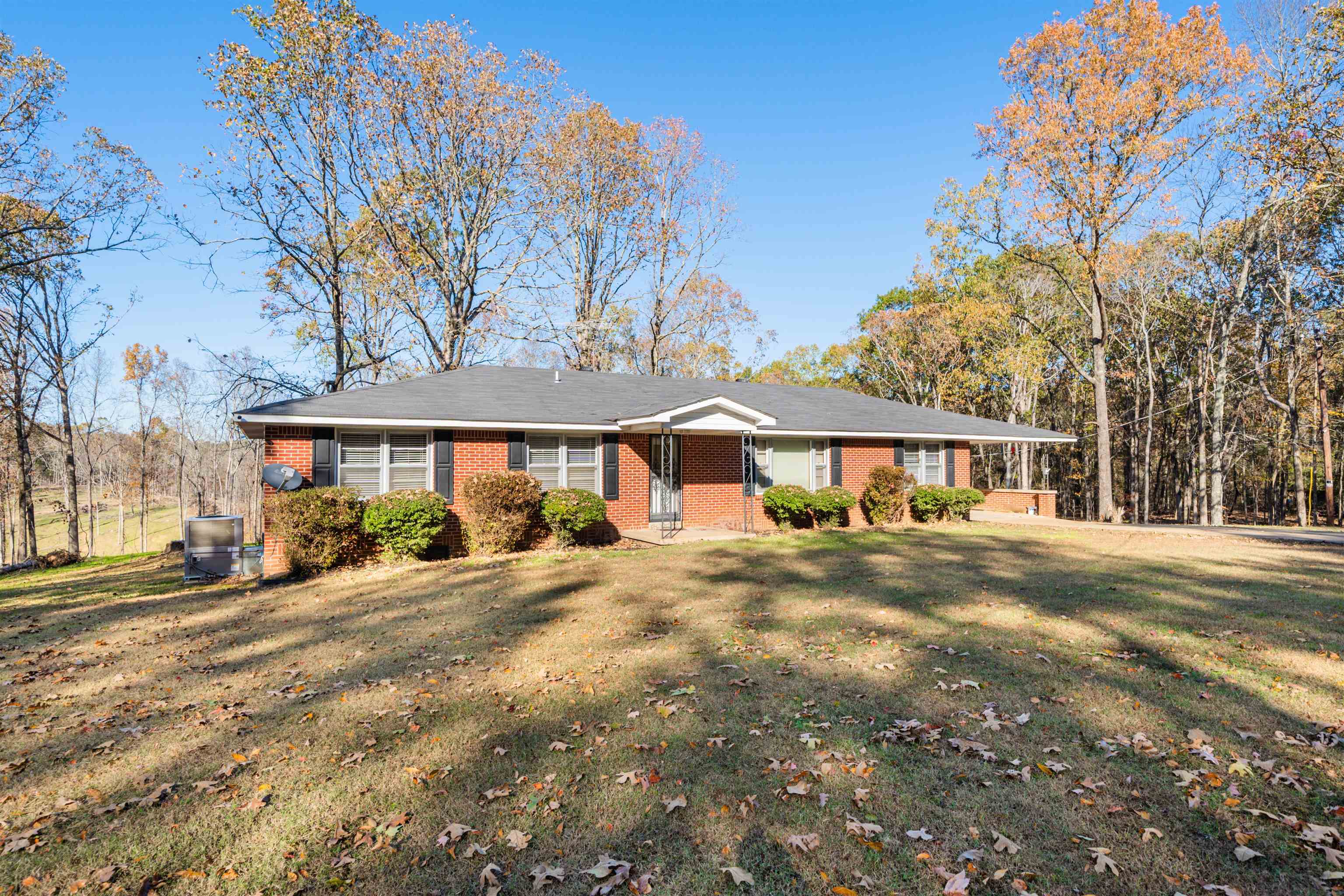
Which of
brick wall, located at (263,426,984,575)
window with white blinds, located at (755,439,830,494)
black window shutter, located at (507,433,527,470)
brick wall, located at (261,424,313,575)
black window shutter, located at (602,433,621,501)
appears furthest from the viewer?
window with white blinds, located at (755,439,830,494)

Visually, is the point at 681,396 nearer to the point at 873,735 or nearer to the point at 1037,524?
the point at 1037,524

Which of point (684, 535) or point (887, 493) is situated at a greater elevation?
point (887, 493)

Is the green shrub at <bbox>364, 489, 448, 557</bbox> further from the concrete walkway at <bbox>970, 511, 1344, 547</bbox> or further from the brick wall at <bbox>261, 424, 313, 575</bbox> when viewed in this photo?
the concrete walkway at <bbox>970, 511, 1344, 547</bbox>

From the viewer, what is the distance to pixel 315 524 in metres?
11.1

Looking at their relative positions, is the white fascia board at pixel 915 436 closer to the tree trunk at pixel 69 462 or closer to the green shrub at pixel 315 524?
the green shrub at pixel 315 524

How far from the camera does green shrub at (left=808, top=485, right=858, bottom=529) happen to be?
618 inches

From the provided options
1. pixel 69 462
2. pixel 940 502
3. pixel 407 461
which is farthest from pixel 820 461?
pixel 69 462

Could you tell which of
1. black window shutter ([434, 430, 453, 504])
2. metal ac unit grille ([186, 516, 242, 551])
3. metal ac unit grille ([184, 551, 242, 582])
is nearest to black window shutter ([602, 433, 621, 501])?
black window shutter ([434, 430, 453, 504])

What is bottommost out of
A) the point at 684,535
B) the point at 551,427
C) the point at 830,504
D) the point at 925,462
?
the point at 684,535

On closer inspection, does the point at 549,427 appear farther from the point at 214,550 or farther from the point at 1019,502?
the point at 1019,502

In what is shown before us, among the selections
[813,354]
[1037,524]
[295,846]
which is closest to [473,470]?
[295,846]

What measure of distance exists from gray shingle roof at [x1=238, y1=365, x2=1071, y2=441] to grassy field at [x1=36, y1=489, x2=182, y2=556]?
1268 inches

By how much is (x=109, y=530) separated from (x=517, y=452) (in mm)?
48562

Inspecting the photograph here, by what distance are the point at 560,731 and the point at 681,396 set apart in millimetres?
13166
